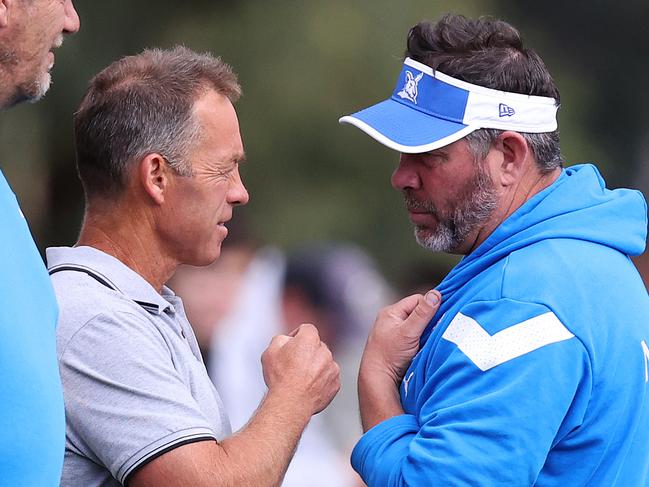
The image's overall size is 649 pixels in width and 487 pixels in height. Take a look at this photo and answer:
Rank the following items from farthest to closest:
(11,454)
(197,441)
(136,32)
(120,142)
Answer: (136,32), (120,142), (197,441), (11,454)

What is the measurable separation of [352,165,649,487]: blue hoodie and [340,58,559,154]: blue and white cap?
194mm

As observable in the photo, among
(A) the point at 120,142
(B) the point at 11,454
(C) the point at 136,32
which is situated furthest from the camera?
(C) the point at 136,32

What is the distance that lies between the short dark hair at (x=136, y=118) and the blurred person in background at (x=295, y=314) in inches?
68.9

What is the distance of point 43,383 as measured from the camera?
147cm

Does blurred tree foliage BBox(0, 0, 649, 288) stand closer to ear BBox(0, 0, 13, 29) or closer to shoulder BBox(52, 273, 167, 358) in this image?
shoulder BBox(52, 273, 167, 358)

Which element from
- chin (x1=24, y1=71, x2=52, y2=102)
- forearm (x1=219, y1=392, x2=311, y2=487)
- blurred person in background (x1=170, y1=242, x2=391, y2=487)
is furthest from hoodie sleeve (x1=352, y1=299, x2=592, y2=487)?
Result: blurred person in background (x1=170, y1=242, x2=391, y2=487)

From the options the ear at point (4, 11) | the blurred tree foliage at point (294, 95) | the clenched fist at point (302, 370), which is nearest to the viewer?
the ear at point (4, 11)

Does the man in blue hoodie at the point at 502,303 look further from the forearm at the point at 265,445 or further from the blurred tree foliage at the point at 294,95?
the blurred tree foliage at the point at 294,95

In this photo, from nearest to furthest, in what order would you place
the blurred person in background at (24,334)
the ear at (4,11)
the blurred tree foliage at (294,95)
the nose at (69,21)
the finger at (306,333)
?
1. the blurred person in background at (24,334)
2. the ear at (4,11)
3. the nose at (69,21)
4. the finger at (306,333)
5. the blurred tree foliage at (294,95)

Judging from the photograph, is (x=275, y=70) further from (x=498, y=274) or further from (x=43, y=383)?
(x=43, y=383)

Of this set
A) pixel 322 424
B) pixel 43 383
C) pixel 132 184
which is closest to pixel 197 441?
pixel 43 383

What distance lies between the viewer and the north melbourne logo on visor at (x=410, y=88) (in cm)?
220

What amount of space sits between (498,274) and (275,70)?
2.16m

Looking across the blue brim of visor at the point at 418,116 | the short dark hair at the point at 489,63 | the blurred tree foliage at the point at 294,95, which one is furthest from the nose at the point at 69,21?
the blurred tree foliage at the point at 294,95
